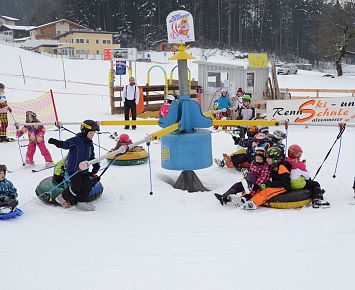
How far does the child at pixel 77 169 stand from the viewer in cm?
676

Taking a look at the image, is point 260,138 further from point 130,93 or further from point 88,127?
point 130,93

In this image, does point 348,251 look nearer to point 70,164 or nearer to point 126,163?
point 70,164

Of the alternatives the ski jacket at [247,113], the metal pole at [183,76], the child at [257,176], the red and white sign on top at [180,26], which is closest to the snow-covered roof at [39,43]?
the red and white sign on top at [180,26]

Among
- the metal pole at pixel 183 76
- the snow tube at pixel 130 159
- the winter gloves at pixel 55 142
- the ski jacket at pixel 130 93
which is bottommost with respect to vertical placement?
the snow tube at pixel 130 159

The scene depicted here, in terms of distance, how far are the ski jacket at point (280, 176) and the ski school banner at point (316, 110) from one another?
8.28 meters

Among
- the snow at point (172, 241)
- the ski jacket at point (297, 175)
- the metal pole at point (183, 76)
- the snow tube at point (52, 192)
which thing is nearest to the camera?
the snow at point (172, 241)

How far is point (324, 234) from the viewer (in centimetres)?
565

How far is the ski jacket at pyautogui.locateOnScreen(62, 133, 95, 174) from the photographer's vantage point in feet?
22.1

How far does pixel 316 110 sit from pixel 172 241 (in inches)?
413

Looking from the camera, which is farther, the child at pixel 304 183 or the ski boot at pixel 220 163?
the ski boot at pixel 220 163

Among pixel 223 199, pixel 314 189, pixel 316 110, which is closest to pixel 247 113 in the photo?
pixel 316 110

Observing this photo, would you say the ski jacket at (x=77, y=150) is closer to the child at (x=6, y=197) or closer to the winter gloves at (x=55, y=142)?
the winter gloves at (x=55, y=142)

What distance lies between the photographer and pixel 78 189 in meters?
6.79

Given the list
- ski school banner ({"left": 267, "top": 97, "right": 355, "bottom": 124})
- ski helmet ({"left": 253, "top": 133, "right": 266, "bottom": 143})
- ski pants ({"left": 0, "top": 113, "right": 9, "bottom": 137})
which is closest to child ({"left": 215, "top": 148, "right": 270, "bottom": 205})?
ski helmet ({"left": 253, "top": 133, "right": 266, "bottom": 143})
